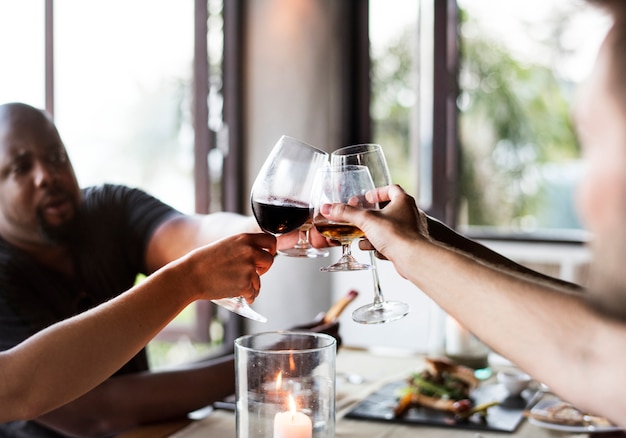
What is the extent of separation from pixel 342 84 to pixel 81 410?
9.52ft

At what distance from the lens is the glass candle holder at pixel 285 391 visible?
113cm

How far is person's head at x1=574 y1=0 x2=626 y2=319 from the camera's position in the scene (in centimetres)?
78

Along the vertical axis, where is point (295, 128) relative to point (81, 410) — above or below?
above

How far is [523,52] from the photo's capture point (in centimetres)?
448

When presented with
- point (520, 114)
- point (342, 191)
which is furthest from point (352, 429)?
point (520, 114)

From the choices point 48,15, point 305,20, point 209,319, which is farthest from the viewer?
point 305,20

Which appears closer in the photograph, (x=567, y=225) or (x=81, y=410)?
(x=81, y=410)

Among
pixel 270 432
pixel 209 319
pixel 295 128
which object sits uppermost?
pixel 295 128

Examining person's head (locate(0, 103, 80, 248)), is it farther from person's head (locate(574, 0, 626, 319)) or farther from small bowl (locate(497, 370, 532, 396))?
person's head (locate(574, 0, 626, 319))

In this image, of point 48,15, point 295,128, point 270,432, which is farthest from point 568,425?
point 295,128

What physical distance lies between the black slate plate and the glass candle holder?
0.48 m

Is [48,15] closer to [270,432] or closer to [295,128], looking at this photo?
[295,128]

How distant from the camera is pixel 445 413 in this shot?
1661 mm

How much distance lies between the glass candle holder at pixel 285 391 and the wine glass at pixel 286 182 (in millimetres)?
272
